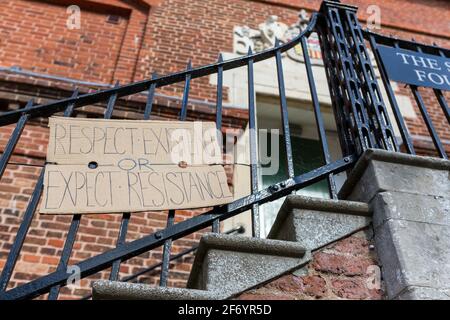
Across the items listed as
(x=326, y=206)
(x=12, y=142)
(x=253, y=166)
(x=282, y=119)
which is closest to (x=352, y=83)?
(x=282, y=119)

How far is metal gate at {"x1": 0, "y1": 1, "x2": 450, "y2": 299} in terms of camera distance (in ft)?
5.67

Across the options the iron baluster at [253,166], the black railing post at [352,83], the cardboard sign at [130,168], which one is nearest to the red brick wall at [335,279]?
the iron baluster at [253,166]

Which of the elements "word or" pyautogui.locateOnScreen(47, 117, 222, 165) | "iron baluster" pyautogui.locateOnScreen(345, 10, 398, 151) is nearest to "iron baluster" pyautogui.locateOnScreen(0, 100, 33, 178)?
A: "word or" pyautogui.locateOnScreen(47, 117, 222, 165)

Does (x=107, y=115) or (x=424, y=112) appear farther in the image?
(x=424, y=112)

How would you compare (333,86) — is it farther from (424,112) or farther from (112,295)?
(112,295)

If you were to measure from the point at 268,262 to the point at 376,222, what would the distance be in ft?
1.89

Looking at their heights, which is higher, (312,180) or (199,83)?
(199,83)

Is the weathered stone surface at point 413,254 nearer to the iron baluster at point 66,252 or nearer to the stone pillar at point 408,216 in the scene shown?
the stone pillar at point 408,216

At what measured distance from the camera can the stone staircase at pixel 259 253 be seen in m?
1.49

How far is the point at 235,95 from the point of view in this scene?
580cm

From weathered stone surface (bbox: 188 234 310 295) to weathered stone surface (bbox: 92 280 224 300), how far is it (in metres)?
0.15

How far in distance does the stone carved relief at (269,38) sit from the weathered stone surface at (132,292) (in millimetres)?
5487
